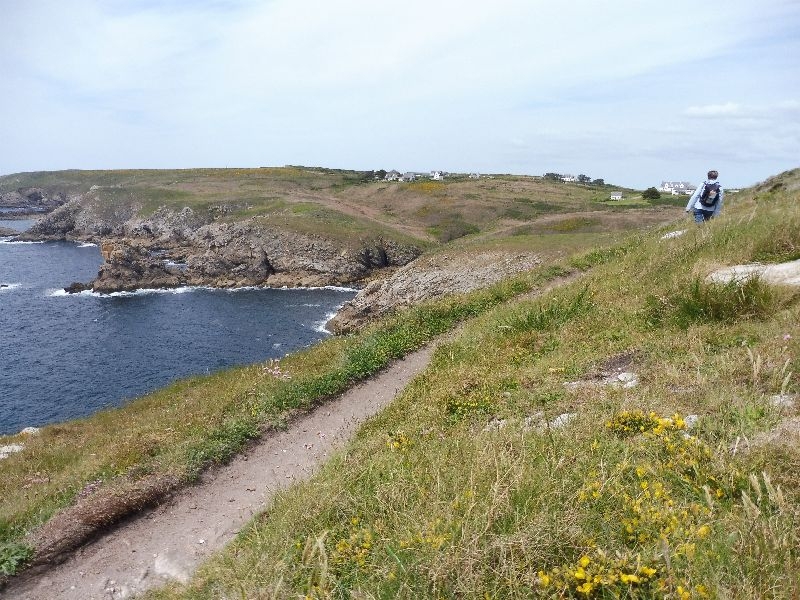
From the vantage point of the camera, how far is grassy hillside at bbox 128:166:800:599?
3629mm

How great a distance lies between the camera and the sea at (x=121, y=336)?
37875mm

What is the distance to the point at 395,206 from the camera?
374ft

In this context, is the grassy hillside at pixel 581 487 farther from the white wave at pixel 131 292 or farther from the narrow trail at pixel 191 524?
the white wave at pixel 131 292

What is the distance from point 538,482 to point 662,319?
6752mm

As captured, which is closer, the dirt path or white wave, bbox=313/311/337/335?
the dirt path

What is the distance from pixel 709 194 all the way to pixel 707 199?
20 centimetres

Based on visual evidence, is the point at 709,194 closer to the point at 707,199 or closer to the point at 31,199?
the point at 707,199

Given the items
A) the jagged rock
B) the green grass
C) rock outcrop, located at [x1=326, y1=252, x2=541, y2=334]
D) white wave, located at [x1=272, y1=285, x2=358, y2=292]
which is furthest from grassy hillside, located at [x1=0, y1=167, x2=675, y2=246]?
the green grass

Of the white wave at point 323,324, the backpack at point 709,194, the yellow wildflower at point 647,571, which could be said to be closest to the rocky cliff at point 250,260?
the white wave at point 323,324

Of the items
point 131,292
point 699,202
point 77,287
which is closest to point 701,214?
point 699,202

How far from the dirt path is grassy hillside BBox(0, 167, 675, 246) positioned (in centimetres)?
5780

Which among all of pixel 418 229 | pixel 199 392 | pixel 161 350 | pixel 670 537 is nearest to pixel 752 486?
pixel 670 537

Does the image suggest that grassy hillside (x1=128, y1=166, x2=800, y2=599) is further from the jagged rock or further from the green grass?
the jagged rock

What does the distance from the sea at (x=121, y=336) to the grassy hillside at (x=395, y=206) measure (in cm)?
2533
